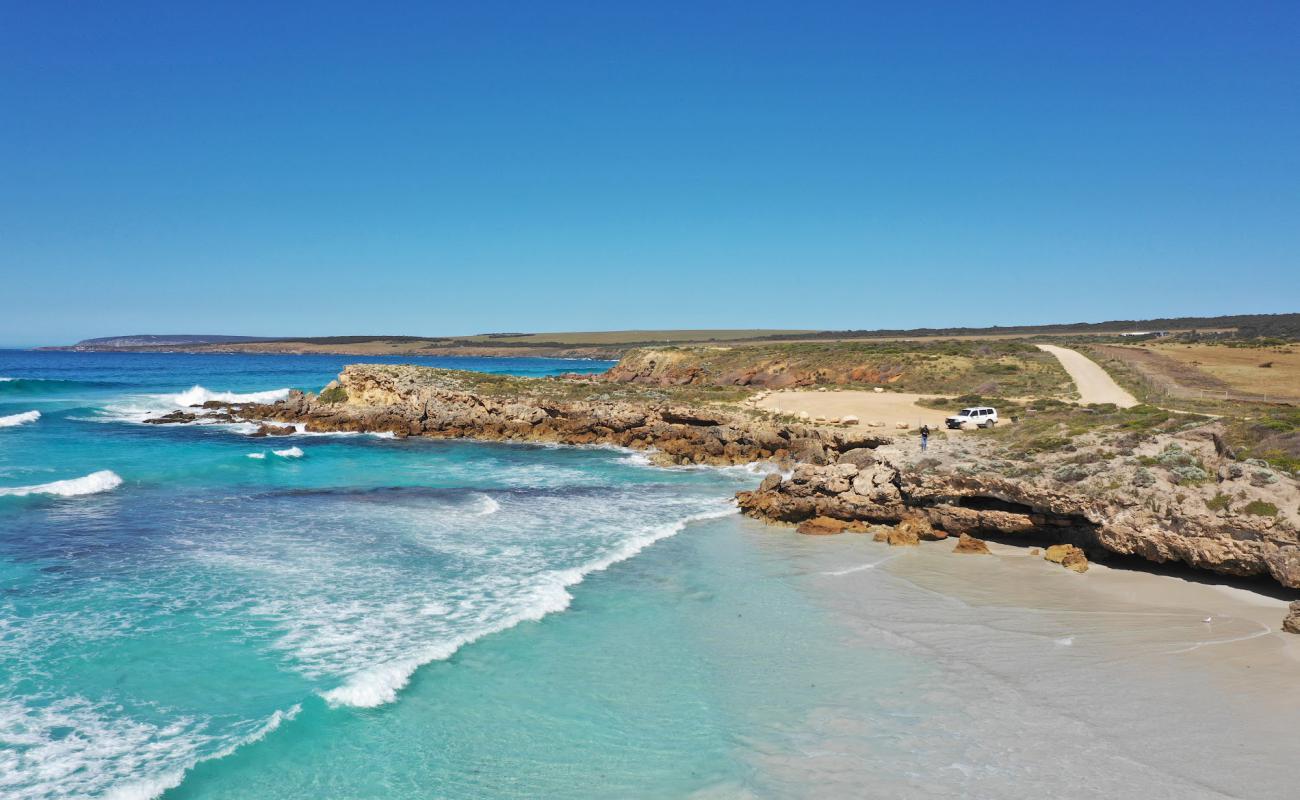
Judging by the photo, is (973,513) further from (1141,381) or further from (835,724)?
(1141,381)

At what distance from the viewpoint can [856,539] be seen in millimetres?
18219

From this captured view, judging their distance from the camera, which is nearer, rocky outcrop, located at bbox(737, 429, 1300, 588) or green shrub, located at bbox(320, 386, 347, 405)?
rocky outcrop, located at bbox(737, 429, 1300, 588)

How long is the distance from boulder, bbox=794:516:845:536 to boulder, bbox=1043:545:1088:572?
15.1 feet

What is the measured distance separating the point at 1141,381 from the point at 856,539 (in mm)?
34485

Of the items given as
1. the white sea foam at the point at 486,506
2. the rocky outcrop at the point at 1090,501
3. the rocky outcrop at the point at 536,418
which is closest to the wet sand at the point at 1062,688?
the rocky outcrop at the point at 1090,501

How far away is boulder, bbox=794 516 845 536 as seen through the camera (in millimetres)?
18906

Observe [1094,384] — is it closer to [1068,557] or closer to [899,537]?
[899,537]

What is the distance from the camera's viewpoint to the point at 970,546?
16.8m

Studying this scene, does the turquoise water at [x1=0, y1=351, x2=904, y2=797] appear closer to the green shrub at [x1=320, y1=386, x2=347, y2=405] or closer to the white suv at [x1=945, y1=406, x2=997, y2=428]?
the white suv at [x1=945, y1=406, x2=997, y2=428]

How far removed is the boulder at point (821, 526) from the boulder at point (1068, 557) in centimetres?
462

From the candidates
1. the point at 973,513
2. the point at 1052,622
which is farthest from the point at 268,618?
the point at 973,513

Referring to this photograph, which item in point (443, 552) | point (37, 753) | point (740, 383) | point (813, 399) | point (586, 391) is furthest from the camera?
point (740, 383)

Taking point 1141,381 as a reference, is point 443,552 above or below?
below

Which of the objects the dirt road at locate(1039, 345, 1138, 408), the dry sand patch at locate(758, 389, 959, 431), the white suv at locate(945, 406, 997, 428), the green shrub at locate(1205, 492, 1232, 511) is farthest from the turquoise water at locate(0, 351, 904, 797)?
the dirt road at locate(1039, 345, 1138, 408)
